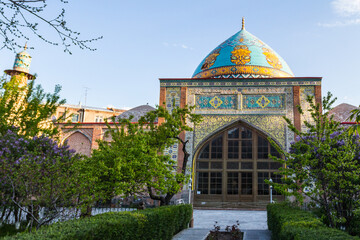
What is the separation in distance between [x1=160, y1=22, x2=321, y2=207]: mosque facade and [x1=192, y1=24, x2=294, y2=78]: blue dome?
2364mm

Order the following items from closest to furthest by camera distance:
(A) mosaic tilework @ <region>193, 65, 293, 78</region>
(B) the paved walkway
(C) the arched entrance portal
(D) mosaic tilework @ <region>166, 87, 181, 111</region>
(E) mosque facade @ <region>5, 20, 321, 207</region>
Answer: (B) the paved walkway
(C) the arched entrance portal
(E) mosque facade @ <region>5, 20, 321, 207</region>
(D) mosaic tilework @ <region>166, 87, 181, 111</region>
(A) mosaic tilework @ <region>193, 65, 293, 78</region>

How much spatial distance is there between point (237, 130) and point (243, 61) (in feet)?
16.5

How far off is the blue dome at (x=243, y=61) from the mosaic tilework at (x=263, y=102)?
8.20 ft

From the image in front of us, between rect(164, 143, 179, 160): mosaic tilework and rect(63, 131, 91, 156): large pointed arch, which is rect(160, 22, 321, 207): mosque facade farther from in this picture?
rect(63, 131, 91, 156): large pointed arch

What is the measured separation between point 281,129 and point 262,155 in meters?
1.59

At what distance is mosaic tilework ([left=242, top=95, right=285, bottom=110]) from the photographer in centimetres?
1633

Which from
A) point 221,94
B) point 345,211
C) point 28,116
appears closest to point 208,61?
point 221,94

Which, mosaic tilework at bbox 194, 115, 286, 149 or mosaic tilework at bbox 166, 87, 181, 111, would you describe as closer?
mosaic tilework at bbox 194, 115, 286, 149

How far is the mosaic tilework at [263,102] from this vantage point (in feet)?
53.6

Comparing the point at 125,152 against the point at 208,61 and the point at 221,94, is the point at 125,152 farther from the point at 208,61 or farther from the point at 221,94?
the point at 208,61

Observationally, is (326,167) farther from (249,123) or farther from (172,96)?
(172,96)

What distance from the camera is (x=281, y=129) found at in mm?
15898

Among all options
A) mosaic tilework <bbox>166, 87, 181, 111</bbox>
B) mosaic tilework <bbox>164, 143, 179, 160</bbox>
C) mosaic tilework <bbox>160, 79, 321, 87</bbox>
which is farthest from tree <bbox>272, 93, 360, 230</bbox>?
mosaic tilework <bbox>166, 87, 181, 111</bbox>

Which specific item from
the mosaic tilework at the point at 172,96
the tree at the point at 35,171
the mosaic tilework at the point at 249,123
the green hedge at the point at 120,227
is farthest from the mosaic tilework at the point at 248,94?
the green hedge at the point at 120,227
